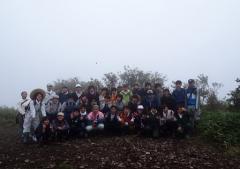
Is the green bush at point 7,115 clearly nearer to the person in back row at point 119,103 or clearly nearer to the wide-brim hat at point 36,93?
the wide-brim hat at point 36,93

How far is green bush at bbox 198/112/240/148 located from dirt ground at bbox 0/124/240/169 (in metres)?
0.61

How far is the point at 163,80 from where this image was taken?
2586cm

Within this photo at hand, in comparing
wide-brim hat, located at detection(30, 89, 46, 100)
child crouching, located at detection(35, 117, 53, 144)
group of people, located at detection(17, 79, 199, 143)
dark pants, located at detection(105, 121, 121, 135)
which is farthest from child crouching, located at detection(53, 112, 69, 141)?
dark pants, located at detection(105, 121, 121, 135)

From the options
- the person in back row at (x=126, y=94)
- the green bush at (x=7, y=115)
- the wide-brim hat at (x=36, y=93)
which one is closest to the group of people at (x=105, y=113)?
the wide-brim hat at (x=36, y=93)

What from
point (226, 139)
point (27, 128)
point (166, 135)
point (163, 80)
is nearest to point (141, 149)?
point (166, 135)

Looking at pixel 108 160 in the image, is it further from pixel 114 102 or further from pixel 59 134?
pixel 114 102

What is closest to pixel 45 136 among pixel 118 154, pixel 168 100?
pixel 118 154

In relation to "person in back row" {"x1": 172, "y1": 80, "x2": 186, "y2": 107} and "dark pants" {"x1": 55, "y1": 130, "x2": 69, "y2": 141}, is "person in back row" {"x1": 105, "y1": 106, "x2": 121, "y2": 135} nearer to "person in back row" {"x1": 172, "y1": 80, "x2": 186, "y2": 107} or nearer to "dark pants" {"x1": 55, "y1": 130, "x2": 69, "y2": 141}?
"dark pants" {"x1": 55, "y1": 130, "x2": 69, "y2": 141}

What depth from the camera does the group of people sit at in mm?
11508

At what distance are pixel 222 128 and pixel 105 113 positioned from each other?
4404mm

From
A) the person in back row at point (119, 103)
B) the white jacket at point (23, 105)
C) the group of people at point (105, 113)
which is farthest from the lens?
the person in back row at point (119, 103)

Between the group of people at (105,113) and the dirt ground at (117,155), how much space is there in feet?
1.78

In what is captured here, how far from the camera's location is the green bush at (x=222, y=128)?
Answer: 432 inches

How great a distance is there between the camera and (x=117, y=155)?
9383 millimetres
